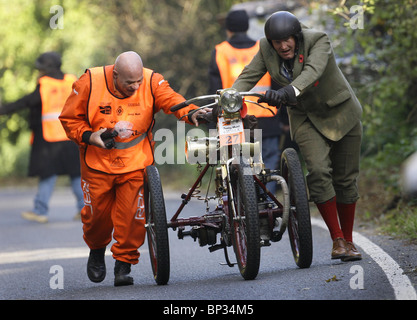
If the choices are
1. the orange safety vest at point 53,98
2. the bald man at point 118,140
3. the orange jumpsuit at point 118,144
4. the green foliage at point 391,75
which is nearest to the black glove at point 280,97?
the bald man at point 118,140

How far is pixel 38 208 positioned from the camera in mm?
13062

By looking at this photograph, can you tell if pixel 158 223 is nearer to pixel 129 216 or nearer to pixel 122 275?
pixel 129 216

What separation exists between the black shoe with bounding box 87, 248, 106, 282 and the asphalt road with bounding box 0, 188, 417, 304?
0.09 m

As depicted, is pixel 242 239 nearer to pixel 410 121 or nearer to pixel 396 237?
pixel 396 237

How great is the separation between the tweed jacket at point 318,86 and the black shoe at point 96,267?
165cm

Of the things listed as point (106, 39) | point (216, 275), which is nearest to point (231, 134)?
point (216, 275)

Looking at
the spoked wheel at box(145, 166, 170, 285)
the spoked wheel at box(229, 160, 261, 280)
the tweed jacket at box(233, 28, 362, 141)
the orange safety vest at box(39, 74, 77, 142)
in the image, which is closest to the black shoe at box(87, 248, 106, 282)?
the spoked wheel at box(145, 166, 170, 285)

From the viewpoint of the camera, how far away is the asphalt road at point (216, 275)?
565 centimetres

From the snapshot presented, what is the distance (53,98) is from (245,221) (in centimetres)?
681

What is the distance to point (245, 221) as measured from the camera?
592cm

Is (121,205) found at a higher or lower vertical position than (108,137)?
lower

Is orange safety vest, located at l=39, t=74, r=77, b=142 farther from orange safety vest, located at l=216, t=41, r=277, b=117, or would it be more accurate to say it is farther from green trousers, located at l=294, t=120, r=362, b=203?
green trousers, located at l=294, t=120, r=362, b=203
